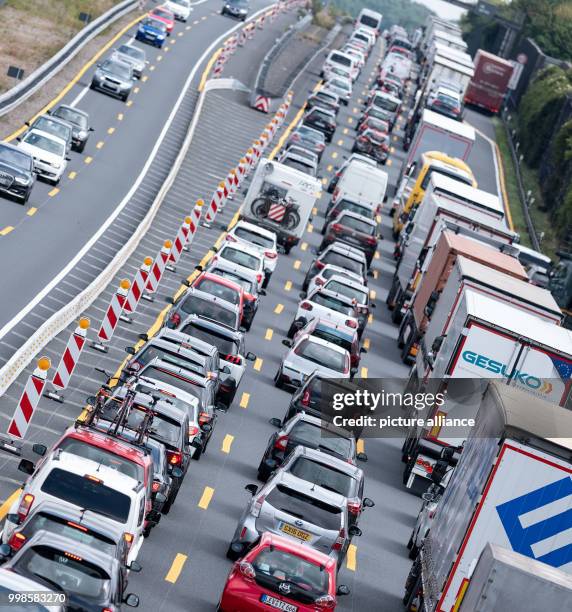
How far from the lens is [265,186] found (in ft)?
144

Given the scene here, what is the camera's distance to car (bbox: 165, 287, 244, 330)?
30.0 m

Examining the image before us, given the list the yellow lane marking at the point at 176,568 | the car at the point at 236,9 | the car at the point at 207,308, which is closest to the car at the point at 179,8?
the car at the point at 236,9

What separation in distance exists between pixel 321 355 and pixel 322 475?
29.5 feet

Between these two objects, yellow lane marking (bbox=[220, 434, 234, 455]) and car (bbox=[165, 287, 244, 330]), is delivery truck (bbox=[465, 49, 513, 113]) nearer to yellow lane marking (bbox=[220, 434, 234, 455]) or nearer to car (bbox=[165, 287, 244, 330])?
car (bbox=[165, 287, 244, 330])

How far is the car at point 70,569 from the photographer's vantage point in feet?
47.9

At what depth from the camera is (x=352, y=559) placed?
76.9 ft

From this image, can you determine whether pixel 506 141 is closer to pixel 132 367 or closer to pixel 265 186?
pixel 265 186

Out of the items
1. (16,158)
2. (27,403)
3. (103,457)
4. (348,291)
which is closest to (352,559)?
(27,403)

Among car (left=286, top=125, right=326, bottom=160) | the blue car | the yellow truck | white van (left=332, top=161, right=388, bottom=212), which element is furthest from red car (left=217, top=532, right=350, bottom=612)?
the blue car

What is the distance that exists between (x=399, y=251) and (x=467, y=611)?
113 ft

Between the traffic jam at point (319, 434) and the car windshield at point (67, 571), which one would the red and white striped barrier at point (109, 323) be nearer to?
Answer: the traffic jam at point (319, 434)

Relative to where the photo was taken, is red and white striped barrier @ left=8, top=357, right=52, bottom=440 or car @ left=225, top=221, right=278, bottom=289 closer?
red and white striped barrier @ left=8, top=357, right=52, bottom=440

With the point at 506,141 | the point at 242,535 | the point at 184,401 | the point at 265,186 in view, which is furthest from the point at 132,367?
the point at 506,141

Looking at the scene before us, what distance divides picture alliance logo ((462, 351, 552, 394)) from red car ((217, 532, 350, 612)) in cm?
883
